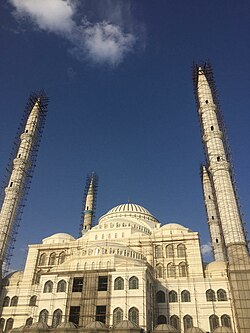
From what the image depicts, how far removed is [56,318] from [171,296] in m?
15.8

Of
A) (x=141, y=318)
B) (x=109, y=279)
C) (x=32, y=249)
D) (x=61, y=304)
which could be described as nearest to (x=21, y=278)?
(x=32, y=249)

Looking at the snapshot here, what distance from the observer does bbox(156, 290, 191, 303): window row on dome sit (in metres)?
41.6

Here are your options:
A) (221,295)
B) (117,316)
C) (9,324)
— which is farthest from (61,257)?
(221,295)

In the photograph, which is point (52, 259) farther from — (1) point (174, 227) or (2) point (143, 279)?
(2) point (143, 279)

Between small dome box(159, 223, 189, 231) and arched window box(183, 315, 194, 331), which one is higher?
small dome box(159, 223, 189, 231)

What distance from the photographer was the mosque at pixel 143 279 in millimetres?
34750

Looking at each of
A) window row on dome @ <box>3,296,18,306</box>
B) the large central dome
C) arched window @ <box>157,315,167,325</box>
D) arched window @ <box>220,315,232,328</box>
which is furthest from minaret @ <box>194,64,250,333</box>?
window row on dome @ <box>3,296,18,306</box>

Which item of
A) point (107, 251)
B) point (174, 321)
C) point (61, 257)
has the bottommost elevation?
point (174, 321)

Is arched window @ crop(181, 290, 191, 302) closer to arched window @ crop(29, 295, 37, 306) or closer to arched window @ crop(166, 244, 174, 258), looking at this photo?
arched window @ crop(166, 244, 174, 258)

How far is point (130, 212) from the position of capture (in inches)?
2530

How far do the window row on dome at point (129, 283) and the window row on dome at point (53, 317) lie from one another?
718cm

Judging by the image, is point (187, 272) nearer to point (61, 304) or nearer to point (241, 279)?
point (241, 279)

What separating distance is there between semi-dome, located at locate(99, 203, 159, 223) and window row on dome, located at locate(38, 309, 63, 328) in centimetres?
2947

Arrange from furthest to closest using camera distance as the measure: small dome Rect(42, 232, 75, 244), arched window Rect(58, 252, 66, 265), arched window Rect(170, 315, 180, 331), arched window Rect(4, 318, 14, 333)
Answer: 1. small dome Rect(42, 232, 75, 244)
2. arched window Rect(58, 252, 66, 265)
3. arched window Rect(4, 318, 14, 333)
4. arched window Rect(170, 315, 180, 331)
